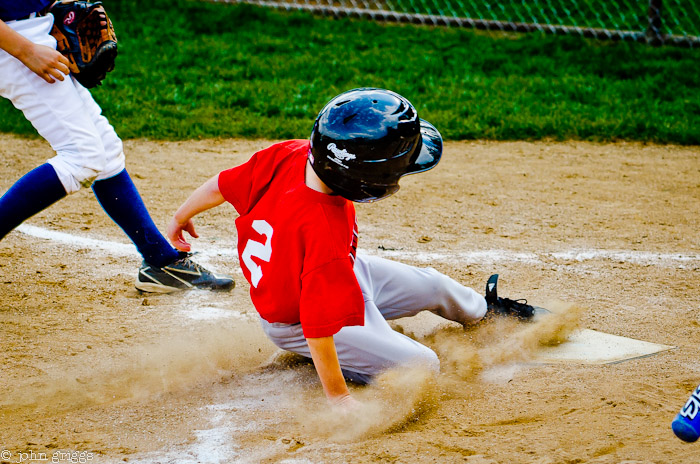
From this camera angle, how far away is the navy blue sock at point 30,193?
289 centimetres

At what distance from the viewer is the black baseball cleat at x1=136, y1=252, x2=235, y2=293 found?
10.9ft

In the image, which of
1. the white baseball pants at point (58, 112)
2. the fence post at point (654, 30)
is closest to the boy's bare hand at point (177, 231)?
the white baseball pants at point (58, 112)

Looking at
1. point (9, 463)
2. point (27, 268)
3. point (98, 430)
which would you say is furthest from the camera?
point (27, 268)

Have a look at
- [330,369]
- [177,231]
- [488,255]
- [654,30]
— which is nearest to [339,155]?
[330,369]

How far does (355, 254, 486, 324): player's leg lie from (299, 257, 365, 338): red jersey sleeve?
0.53 m

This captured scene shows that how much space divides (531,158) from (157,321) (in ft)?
9.62

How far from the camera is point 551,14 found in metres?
8.14

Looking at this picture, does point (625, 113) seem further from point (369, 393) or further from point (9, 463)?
point (9, 463)

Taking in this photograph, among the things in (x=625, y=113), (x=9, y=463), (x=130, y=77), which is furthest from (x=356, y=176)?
(x=130, y=77)

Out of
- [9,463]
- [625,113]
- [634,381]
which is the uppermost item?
[9,463]

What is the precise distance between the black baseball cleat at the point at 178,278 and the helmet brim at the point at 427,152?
130 centimetres

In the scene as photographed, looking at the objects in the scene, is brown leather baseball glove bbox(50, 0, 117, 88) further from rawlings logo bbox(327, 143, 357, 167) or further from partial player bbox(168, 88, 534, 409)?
rawlings logo bbox(327, 143, 357, 167)

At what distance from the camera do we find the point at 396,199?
175 inches

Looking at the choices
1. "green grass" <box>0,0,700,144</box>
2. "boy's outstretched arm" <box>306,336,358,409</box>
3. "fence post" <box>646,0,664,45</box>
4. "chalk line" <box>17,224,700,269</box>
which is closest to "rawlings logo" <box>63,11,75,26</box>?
"chalk line" <box>17,224,700,269</box>
